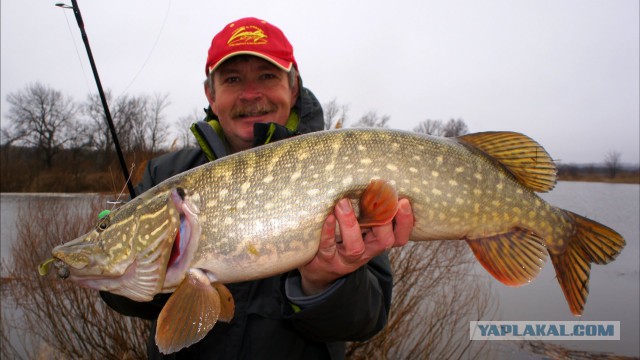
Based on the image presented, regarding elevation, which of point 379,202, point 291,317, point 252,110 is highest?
point 252,110

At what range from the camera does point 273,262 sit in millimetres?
1477

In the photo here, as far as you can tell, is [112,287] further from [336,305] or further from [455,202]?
[455,202]

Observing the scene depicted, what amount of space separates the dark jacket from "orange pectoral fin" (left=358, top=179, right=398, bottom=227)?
0.27 meters

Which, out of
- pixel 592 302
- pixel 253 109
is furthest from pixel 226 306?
pixel 592 302

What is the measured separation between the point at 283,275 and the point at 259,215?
1.63ft

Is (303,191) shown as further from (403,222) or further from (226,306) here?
(226,306)

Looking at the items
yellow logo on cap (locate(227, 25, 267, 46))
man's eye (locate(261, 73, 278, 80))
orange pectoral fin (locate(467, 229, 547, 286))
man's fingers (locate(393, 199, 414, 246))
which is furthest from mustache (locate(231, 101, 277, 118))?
orange pectoral fin (locate(467, 229, 547, 286))

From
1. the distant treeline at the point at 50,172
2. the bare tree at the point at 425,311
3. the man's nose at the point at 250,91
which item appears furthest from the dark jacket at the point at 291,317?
the distant treeline at the point at 50,172

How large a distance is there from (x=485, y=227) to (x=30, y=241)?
14.0 feet

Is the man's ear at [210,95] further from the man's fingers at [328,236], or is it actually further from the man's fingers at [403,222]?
the man's fingers at [403,222]

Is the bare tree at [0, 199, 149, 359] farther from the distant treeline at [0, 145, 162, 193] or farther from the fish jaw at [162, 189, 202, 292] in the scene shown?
the distant treeline at [0, 145, 162, 193]

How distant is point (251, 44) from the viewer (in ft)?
7.03

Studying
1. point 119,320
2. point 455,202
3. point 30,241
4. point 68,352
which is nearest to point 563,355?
point 455,202

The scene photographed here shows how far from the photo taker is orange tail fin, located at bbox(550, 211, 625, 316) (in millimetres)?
1628
